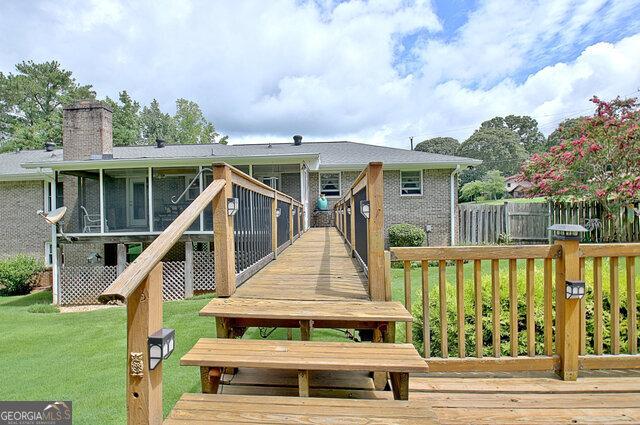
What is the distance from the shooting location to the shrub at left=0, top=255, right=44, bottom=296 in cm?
1209

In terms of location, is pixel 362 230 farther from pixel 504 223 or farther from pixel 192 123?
pixel 192 123

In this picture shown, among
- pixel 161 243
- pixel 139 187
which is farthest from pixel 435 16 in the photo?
pixel 139 187

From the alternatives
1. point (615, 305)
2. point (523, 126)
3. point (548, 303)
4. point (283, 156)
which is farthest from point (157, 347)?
point (523, 126)

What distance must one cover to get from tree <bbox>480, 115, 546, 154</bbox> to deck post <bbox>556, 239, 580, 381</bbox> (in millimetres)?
58789

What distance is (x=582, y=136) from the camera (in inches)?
477

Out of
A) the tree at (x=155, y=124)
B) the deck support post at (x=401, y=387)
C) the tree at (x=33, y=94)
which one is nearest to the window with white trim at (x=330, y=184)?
the deck support post at (x=401, y=387)

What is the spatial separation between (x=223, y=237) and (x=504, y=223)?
14.0 meters

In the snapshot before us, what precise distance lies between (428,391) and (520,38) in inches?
413

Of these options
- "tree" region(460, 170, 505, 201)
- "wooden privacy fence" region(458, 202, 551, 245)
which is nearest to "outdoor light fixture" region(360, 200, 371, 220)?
"wooden privacy fence" region(458, 202, 551, 245)

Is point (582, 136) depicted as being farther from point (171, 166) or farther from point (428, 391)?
point (171, 166)

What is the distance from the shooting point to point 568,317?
2.66m

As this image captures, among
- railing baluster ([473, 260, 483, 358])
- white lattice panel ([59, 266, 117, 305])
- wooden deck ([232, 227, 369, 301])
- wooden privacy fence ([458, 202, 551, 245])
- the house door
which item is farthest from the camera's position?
wooden privacy fence ([458, 202, 551, 245])

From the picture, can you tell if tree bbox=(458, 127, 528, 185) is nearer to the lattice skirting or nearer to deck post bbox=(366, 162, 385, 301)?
the lattice skirting

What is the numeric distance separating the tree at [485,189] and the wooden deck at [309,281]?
116 ft
